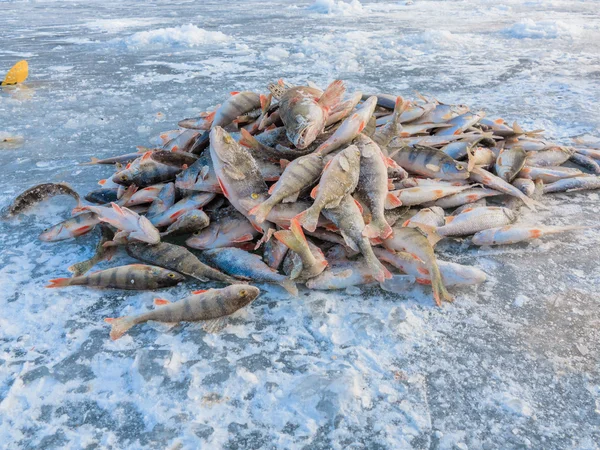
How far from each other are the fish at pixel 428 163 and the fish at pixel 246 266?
1633 millimetres

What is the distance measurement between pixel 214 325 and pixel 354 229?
3.61ft

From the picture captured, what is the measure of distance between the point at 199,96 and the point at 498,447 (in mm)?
7149

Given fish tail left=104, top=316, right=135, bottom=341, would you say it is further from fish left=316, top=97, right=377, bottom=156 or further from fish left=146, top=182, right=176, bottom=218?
fish left=316, top=97, right=377, bottom=156

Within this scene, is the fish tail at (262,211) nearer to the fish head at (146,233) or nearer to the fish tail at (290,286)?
the fish tail at (290,286)

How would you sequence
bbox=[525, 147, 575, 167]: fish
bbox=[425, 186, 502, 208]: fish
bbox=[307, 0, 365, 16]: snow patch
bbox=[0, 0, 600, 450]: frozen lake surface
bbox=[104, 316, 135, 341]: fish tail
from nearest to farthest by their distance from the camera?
bbox=[0, 0, 600, 450]: frozen lake surface < bbox=[104, 316, 135, 341]: fish tail < bbox=[425, 186, 502, 208]: fish < bbox=[525, 147, 575, 167]: fish < bbox=[307, 0, 365, 16]: snow patch

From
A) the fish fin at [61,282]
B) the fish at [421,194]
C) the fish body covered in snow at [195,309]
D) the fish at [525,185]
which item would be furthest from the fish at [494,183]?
the fish fin at [61,282]

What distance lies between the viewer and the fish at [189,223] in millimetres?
3523

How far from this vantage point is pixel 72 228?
389 cm

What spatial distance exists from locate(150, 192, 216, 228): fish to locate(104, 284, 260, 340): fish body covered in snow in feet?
3.07

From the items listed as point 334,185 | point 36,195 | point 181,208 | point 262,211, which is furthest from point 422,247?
point 36,195

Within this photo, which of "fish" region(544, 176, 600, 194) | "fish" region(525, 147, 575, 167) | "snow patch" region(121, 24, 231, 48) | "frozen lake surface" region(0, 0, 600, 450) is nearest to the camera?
"frozen lake surface" region(0, 0, 600, 450)

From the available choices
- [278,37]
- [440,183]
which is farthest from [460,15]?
[440,183]

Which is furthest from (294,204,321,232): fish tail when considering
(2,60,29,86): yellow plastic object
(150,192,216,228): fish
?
(2,60,29,86): yellow plastic object

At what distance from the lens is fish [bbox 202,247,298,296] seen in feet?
10.5
